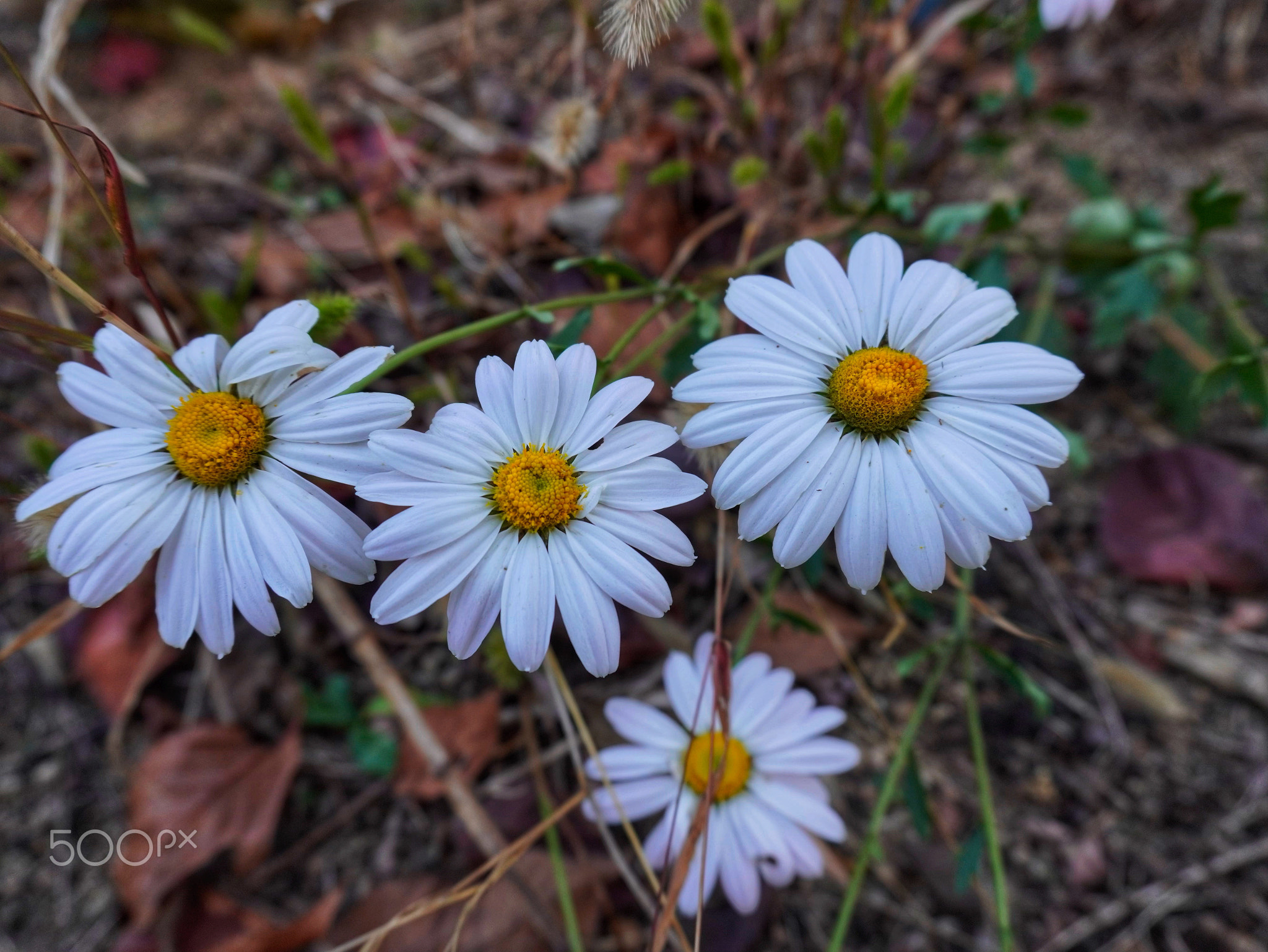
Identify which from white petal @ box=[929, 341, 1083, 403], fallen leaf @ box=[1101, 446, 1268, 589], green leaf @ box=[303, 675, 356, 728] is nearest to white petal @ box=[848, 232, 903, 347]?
white petal @ box=[929, 341, 1083, 403]

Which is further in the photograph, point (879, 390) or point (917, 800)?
point (917, 800)

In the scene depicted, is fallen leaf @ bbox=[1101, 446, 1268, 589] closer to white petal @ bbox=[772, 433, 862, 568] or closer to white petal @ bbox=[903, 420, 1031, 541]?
white petal @ bbox=[903, 420, 1031, 541]

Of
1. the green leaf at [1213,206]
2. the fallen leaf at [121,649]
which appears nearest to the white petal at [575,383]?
the fallen leaf at [121,649]

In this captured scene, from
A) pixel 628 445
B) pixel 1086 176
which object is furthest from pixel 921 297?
pixel 1086 176

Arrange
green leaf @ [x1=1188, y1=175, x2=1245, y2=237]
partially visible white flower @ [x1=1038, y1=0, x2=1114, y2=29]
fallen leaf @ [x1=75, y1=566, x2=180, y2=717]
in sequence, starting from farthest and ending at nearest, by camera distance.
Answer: fallen leaf @ [x1=75, y1=566, x2=180, y2=717], green leaf @ [x1=1188, y1=175, x2=1245, y2=237], partially visible white flower @ [x1=1038, y1=0, x2=1114, y2=29]

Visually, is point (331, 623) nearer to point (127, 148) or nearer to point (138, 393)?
point (138, 393)

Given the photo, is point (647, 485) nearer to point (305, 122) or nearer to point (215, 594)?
point (215, 594)

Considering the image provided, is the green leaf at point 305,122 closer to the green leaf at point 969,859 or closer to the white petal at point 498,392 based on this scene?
the white petal at point 498,392
